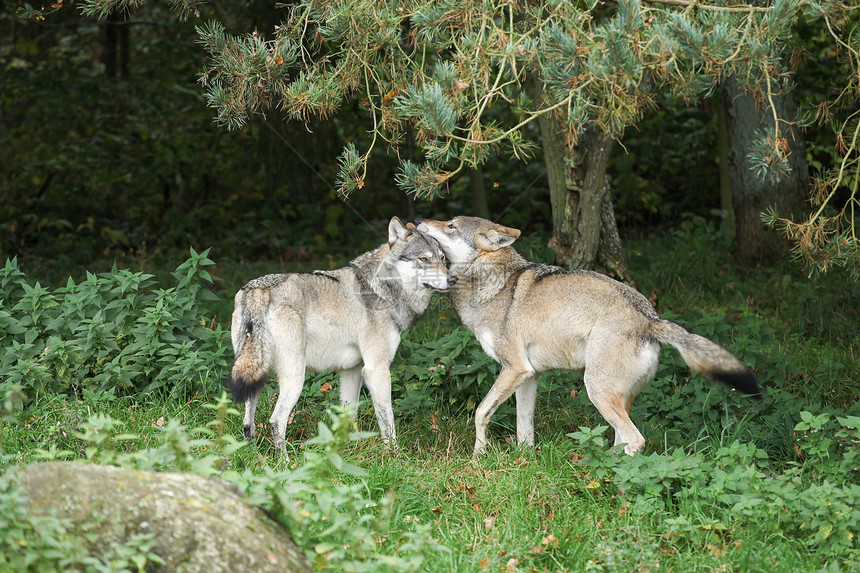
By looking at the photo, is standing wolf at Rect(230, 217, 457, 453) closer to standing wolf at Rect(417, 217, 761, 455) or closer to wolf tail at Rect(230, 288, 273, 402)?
wolf tail at Rect(230, 288, 273, 402)

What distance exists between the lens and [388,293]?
6293 mm

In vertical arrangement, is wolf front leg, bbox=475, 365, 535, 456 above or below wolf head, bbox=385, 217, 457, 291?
below

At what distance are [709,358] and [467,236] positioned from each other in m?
2.25

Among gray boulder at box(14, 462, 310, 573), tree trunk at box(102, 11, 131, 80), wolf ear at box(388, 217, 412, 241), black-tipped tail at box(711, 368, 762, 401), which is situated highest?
tree trunk at box(102, 11, 131, 80)

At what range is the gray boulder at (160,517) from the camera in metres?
3.11

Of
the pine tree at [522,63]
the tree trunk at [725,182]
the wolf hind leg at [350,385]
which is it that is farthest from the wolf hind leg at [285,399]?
the tree trunk at [725,182]

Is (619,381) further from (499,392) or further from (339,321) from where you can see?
(339,321)

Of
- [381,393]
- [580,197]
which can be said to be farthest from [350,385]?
[580,197]

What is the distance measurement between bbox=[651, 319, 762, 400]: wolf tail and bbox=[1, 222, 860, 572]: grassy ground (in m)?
0.47

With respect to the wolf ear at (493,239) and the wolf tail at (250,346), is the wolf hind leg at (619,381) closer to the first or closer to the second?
the wolf ear at (493,239)

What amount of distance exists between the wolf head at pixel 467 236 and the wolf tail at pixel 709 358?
155cm

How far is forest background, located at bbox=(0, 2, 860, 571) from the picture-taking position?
4445 millimetres

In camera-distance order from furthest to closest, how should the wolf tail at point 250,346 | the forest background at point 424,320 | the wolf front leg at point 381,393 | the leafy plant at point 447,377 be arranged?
the leafy plant at point 447,377 → the wolf front leg at point 381,393 → the wolf tail at point 250,346 → the forest background at point 424,320

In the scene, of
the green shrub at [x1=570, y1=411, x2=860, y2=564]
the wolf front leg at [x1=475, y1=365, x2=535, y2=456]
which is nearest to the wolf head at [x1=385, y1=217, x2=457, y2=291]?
the wolf front leg at [x1=475, y1=365, x2=535, y2=456]
